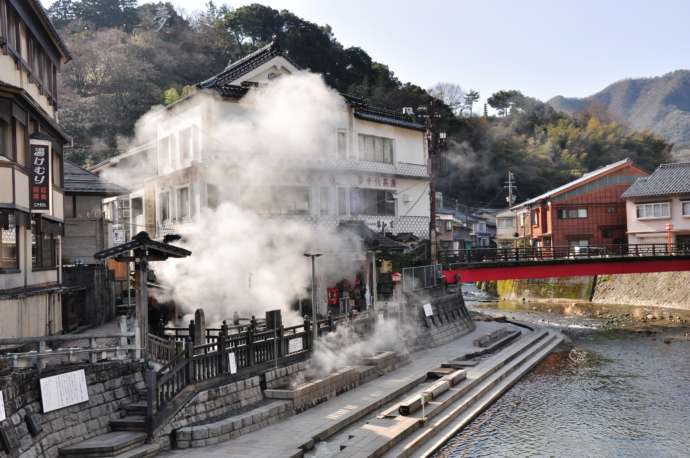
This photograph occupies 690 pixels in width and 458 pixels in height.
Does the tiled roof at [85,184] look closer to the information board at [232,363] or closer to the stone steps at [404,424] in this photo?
the information board at [232,363]

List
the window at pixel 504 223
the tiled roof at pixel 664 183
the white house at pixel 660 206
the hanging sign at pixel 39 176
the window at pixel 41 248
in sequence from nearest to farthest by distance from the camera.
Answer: the hanging sign at pixel 39 176, the window at pixel 41 248, the white house at pixel 660 206, the tiled roof at pixel 664 183, the window at pixel 504 223

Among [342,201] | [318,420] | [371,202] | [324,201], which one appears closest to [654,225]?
[371,202]

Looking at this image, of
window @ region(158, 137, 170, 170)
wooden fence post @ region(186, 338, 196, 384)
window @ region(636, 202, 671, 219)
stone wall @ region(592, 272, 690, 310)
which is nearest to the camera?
wooden fence post @ region(186, 338, 196, 384)

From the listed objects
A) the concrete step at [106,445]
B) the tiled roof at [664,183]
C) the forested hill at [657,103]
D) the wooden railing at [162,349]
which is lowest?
the concrete step at [106,445]

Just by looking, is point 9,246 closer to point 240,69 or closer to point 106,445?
point 106,445

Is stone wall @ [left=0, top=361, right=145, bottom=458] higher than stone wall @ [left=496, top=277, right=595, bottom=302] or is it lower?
higher

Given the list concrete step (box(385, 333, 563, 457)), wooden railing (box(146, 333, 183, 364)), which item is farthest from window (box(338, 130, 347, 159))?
wooden railing (box(146, 333, 183, 364))

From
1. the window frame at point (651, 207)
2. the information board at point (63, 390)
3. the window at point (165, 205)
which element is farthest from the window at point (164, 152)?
the window frame at point (651, 207)

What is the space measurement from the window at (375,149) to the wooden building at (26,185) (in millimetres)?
17732

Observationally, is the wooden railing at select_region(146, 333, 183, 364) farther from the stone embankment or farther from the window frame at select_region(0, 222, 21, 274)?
the stone embankment

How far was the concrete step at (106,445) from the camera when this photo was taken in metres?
12.1

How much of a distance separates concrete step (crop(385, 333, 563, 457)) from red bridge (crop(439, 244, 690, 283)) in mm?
7962

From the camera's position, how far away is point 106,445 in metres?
12.3

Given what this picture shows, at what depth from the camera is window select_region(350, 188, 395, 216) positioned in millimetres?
34469
